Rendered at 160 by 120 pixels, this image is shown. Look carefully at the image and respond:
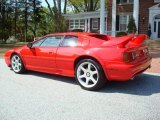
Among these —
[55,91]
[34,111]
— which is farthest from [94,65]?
[34,111]

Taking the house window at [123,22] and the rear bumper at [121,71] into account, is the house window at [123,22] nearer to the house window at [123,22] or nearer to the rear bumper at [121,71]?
the house window at [123,22]

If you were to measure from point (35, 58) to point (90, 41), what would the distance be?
1.92 metres

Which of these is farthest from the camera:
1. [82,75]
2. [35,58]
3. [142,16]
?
[142,16]

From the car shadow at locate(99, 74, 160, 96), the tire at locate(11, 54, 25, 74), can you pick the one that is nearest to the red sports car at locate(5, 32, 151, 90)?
the car shadow at locate(99, 74, 160, 96)

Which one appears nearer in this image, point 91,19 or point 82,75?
point 82,75

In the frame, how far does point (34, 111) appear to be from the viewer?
4.83 meters

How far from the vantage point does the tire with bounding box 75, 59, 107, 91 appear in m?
6.17

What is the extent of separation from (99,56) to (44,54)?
189 cm

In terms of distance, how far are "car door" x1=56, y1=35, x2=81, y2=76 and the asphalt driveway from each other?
39 centimetres

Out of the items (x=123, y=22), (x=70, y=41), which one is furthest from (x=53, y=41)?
(x=123, y=22)

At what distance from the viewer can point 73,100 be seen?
5516 millimetres

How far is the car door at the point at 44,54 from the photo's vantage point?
7211 mm

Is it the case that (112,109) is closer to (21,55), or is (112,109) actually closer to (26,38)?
(21,55)

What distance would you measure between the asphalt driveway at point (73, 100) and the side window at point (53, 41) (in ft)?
3.26
